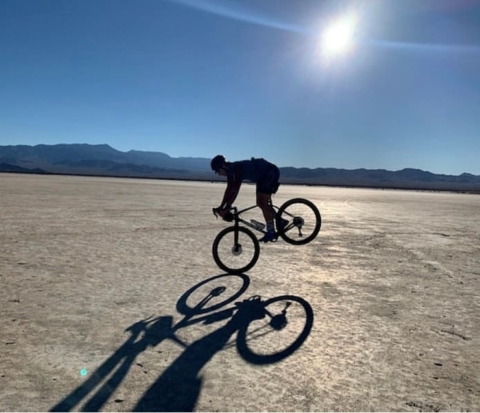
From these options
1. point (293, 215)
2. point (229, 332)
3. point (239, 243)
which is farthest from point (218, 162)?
point (229, 332)

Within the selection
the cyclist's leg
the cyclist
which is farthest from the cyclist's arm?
the cyclist's leg

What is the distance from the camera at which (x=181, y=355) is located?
401cm

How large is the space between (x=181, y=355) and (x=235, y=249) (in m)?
3.51

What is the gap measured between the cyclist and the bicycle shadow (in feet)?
5.95

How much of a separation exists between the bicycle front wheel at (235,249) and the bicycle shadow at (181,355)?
4.24 feet

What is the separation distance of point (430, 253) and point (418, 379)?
6751mm

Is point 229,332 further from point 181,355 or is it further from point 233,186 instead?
point 233,186

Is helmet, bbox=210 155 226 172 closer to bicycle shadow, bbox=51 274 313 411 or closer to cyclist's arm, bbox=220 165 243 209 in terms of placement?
cyclist's arm, bbox=220 165 243 209

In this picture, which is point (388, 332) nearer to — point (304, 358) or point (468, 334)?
point (468, 334)

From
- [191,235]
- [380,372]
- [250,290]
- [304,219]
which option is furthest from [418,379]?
[191,235]

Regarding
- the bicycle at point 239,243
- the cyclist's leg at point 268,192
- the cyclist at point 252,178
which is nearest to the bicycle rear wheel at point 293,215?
the bicycle at point 239,243

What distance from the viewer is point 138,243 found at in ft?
32.3

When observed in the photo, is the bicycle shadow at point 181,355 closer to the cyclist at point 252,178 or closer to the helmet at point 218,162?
the cyclist at point 252,178

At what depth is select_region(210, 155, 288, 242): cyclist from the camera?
7094mm
